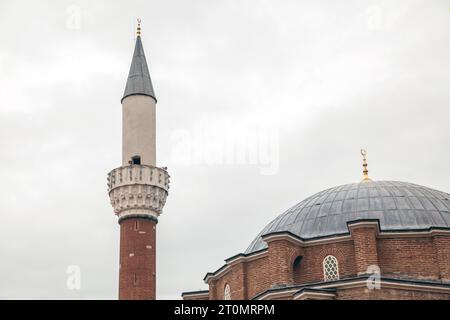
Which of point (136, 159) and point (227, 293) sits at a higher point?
point (136, 159)

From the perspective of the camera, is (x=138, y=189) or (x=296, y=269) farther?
(x=138, y=189)

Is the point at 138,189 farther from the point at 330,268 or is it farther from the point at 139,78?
the point at 330,268

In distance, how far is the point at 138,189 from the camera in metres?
20.8

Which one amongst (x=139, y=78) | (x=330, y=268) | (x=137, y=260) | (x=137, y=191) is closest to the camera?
(x=330, y=268)

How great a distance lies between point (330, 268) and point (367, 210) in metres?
2.07

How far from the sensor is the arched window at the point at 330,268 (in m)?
17.2

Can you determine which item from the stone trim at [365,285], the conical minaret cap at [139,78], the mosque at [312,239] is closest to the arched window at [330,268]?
the mosque at [312,239]

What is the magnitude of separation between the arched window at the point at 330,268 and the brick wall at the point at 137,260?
15.7 feet

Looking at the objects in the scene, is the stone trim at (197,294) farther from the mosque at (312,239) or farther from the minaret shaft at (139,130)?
the minaret shaft at (139,130)

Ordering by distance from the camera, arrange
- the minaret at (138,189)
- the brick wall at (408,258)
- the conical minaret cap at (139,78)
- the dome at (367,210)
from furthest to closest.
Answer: the conical minaret cap at (139,78) < the minaret at (138,189) < the dome at (367,210) < the brick wall at (408,258)

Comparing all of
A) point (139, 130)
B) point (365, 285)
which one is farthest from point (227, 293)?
point (139, 130)

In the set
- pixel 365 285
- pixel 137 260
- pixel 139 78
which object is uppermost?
pixel 139 78
